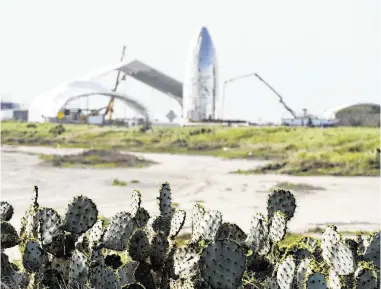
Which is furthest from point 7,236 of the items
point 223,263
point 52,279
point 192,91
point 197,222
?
point 192,91

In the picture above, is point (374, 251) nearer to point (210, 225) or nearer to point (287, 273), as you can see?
point (287, 273)

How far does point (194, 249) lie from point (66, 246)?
1397 millimetres

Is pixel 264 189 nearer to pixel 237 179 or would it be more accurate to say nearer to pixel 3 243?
pixel 237 179

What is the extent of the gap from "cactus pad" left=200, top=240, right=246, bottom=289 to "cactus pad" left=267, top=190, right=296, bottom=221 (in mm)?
1925

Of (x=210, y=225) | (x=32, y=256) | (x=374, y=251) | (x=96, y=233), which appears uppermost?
(x=210, y=225)

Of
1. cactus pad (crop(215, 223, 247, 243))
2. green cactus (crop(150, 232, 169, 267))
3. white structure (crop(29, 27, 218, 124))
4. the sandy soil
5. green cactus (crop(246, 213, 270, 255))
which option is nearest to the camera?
green cactus (crop(150, 232, 169, 267))

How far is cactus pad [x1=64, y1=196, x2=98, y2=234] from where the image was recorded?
290 inches

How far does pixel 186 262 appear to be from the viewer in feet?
23.1

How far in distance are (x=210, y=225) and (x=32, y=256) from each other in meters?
1.68

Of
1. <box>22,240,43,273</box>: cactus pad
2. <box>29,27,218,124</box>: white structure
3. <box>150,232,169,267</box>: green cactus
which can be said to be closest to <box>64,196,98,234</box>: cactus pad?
<box>22,240,43,273</box>: cactus pad

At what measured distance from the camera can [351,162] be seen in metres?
33.3

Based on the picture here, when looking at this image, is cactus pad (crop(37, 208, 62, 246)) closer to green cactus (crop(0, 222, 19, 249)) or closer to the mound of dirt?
green cactus (crop(0, 222, 19, 249))

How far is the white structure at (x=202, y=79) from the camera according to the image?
360 ft

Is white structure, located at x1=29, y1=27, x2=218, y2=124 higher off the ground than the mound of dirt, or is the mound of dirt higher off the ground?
white structure, located at x1=29, y1=27, x2=218, y2=124
